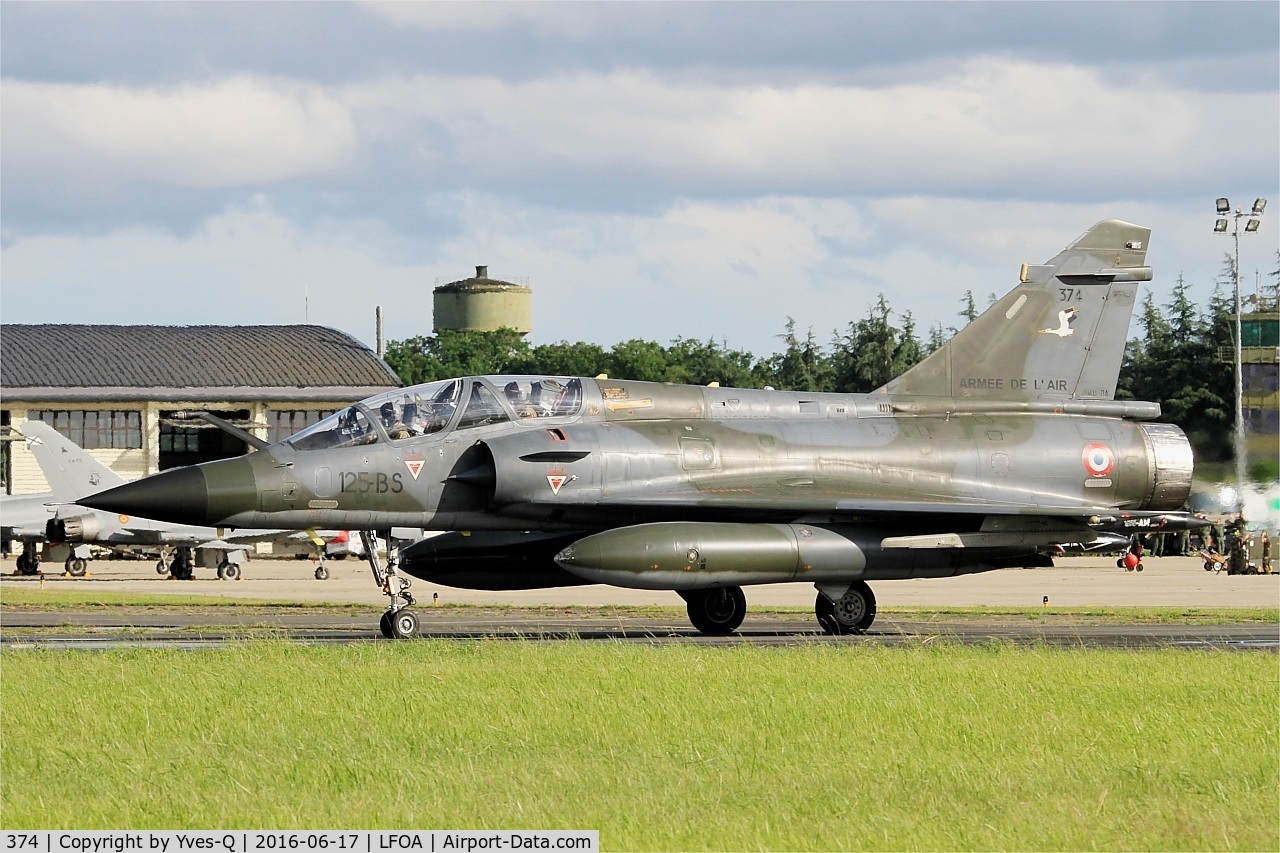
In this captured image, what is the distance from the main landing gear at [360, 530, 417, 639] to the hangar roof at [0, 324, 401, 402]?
43.1 metres

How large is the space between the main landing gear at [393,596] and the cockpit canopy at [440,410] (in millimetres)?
1250

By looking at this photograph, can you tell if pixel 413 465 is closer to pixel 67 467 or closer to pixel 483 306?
pixel 67 467

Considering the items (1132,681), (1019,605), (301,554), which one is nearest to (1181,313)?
(1019,605)

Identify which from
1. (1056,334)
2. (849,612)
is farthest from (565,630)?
(1056,334)

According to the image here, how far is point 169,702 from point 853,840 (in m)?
5.95

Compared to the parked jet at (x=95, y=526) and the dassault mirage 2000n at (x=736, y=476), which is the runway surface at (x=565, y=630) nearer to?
the dassault mirage 2000n at (x=736, y=476)

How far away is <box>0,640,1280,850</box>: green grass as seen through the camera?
7.05 metres

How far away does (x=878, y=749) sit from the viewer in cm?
891

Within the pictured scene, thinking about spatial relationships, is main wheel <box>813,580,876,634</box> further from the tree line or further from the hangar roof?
the hangar roof

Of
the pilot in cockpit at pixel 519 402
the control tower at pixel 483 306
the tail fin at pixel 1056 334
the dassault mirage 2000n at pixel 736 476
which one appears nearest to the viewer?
the dassault mirage 2000n at pixel 736 476

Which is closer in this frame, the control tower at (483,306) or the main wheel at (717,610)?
the main wheel at (717,610)

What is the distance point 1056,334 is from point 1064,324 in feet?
0.63

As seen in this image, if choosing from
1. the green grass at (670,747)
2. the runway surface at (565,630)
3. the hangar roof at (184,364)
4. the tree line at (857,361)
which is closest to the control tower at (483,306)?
the tree line at (857,361)

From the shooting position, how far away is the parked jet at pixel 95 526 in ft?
129
